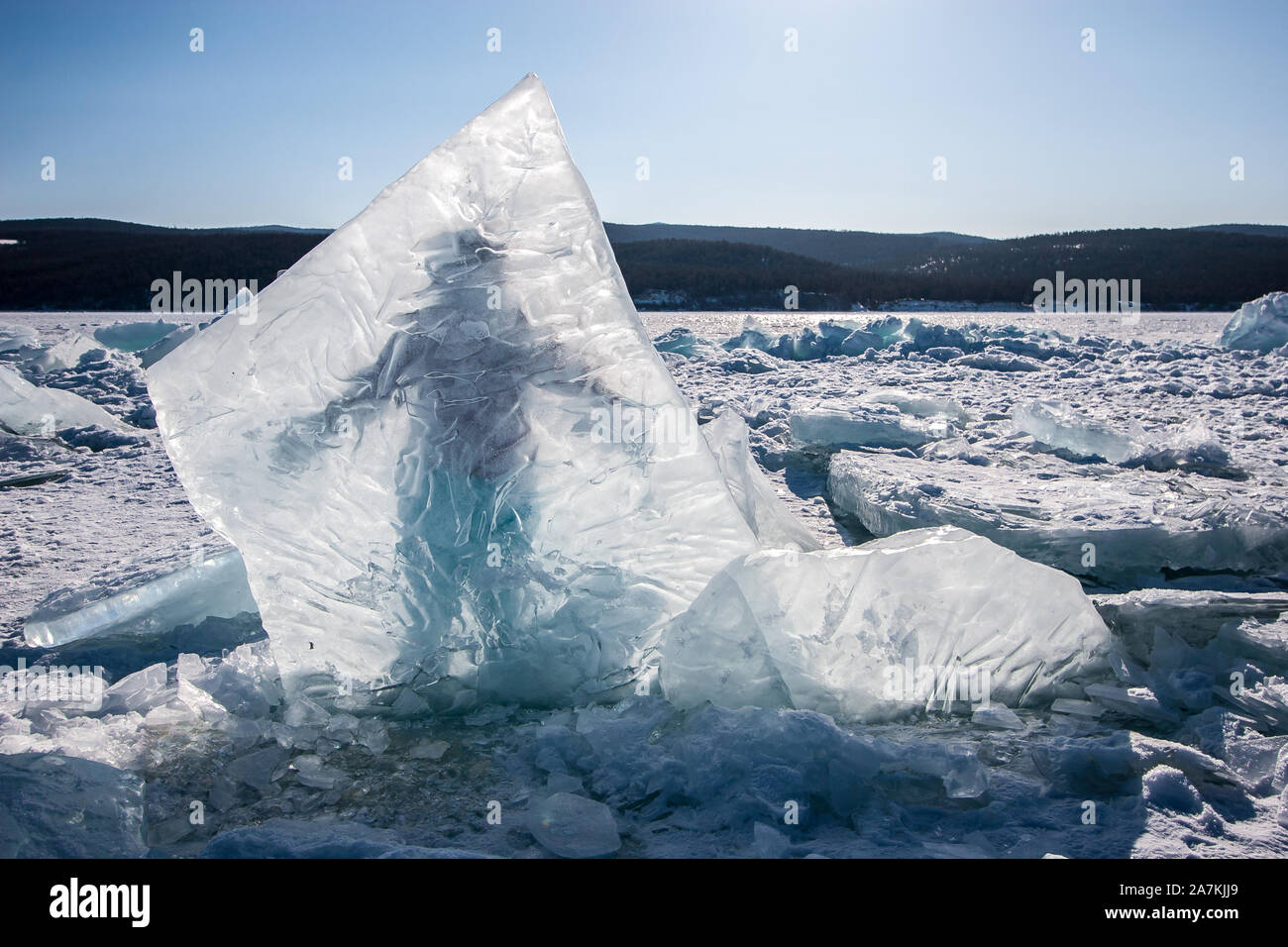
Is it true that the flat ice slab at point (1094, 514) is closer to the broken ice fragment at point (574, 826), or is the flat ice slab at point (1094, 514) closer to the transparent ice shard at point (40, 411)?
the broken ice fragment at point (574, 826)

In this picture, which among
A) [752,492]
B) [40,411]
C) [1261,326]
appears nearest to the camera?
[752,492]

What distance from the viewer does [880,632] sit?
1.73 metres

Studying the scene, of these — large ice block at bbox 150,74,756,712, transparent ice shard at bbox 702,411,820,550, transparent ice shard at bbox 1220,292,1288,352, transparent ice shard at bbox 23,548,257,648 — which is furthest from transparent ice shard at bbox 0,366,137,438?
transparent ice shard at bbox 1220,292,1288,352

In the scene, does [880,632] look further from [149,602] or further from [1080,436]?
[1080,436]

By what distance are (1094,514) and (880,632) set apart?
1.43 meters

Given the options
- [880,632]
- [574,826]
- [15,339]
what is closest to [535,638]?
[574,826]

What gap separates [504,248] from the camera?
198 cm

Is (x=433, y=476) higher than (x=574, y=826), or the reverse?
(x=433, y=476)

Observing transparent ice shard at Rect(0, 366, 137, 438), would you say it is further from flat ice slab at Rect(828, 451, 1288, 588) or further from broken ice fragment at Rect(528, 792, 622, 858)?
broken ice fragment at Rect(528, 792, 622, 858)

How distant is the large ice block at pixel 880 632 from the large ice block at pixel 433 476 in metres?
0.18

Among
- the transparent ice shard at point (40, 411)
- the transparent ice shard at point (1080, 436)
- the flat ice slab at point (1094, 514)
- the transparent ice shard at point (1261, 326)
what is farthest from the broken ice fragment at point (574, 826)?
the transparent ice shard at point (1261, 326)
